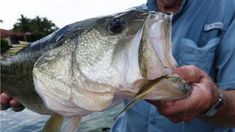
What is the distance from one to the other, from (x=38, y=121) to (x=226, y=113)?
9.79m

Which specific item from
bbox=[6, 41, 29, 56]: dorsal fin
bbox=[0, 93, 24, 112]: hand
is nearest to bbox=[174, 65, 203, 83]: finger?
bbox=[6, 41, 29, 56]: dorsal fin

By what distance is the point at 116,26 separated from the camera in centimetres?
186

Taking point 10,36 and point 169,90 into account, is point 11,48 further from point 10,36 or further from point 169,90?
point 10,36

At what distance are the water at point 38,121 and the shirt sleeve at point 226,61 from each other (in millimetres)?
6305

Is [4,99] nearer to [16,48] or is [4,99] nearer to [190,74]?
[16,48]

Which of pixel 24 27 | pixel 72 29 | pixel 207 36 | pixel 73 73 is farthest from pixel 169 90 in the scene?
pixel 24 27

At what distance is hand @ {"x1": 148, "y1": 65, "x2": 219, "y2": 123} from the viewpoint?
1810mm

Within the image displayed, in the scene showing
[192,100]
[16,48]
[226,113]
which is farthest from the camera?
[16,48]

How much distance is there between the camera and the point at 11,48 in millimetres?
2465

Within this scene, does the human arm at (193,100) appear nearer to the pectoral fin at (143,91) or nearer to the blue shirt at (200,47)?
the pectoral fin at (143,91)

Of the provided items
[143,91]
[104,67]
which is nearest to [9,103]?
[104,67]

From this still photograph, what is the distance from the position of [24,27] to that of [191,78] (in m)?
67.3

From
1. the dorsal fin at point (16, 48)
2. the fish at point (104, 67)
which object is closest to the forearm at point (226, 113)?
the fish at point (104, 67)

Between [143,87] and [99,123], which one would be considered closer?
[143,87]
